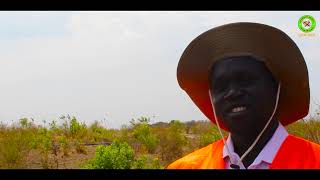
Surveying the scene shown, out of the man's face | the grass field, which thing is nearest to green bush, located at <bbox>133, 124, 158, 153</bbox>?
the grass field

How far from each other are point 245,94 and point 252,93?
4 centimetres

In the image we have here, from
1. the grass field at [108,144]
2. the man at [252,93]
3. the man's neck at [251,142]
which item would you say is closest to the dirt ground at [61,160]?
the grass field at [108,144]

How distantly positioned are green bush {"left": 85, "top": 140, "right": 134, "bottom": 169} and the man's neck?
2.64ft

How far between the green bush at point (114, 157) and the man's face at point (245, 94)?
79 cm

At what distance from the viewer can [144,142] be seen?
430 cm

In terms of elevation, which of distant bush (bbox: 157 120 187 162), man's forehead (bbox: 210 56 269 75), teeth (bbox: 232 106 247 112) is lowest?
distant bush (bbox: 157 120 187 162)

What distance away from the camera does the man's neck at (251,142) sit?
375 centimetres

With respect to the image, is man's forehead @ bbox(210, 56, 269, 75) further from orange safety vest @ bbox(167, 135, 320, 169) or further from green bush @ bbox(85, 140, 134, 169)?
green bush @ bbox(85, 140, 134, 169)

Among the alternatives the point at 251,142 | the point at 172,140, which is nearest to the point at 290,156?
the point at 251,142

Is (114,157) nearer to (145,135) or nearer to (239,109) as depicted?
(145,135)

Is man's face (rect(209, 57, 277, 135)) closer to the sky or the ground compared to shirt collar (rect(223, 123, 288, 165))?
closer to the sky

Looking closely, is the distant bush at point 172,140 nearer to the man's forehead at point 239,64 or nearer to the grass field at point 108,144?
the grass field at point 108,144

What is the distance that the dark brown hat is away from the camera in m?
3.76
